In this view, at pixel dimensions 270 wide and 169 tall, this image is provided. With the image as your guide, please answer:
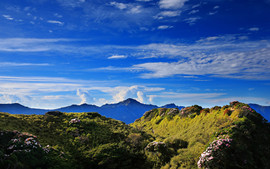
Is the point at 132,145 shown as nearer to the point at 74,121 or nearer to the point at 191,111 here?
the point at 74,121

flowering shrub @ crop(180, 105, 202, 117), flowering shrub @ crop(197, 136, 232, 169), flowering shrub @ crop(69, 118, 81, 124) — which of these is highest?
flowering shrub @ crop(180, 105, 202, 117)

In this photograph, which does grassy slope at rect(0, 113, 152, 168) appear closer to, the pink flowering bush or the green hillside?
the green hillside

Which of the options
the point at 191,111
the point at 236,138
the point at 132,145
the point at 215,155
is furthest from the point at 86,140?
the point at 191,111

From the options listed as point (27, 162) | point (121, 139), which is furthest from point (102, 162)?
point (27, 162)

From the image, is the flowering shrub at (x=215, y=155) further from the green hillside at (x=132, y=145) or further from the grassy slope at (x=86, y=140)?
the grassy slope at (x=86, y=140)

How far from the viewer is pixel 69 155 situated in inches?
1049

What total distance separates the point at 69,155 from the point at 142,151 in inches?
448

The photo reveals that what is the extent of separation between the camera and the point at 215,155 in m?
21.0

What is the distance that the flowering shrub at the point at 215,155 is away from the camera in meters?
20.6

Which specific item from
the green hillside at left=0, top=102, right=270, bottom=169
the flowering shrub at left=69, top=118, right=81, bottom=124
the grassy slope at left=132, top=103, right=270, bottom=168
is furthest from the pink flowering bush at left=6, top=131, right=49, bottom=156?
the grassy slope at left=132, top=103, right=270, bottom=168

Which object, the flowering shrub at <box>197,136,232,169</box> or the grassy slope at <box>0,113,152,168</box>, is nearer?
the flowering shrub at <box>197,136,232,169</box>

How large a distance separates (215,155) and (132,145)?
13.9 m

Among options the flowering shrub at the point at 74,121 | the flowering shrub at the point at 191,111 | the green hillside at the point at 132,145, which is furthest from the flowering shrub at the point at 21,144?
the flowering shrub at the point at 191,111

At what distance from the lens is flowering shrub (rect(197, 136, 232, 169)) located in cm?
2056
